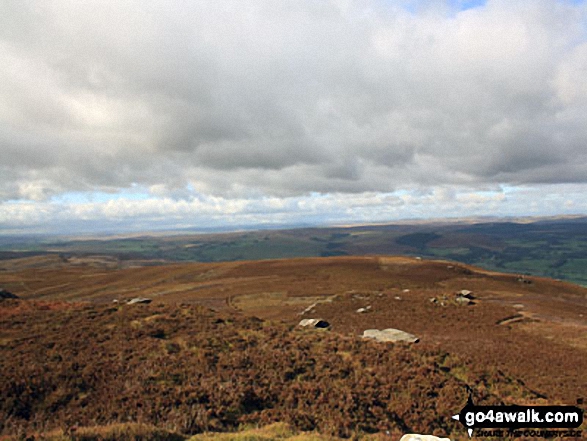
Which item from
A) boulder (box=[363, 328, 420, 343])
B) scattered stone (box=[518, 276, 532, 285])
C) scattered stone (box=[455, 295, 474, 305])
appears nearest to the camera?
boulder (box=[363, 328, 420, 343])

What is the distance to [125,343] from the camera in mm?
20625

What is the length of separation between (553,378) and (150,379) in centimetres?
2628

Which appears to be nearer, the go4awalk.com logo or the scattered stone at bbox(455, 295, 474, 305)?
the go4awalk.com logo

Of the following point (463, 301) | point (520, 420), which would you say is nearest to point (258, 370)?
point (520, 420)

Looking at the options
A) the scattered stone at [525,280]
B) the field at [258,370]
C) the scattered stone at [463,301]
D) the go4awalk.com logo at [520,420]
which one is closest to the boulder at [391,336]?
the field at [258,370]

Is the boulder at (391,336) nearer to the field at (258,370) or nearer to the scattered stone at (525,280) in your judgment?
the field at (258,370)

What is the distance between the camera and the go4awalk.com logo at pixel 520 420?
45.3 feet

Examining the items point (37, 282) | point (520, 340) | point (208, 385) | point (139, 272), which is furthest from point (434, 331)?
point (37, 282)

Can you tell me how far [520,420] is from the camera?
14.6 metres

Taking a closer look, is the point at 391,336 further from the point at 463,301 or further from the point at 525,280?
the point at 525,280

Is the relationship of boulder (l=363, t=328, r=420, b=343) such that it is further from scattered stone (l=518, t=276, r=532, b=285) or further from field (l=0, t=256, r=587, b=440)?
scattered stone (l=518, t=276, r=532, b=285)

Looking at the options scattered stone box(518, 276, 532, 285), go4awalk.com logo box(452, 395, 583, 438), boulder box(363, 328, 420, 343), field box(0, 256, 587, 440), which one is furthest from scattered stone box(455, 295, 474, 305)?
scattered stone box(518, 276, 532, 285)

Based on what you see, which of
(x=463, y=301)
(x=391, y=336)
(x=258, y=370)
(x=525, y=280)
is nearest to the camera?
(x=258, y=370)

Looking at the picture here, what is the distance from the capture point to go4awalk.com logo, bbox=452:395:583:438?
13.8 meters
